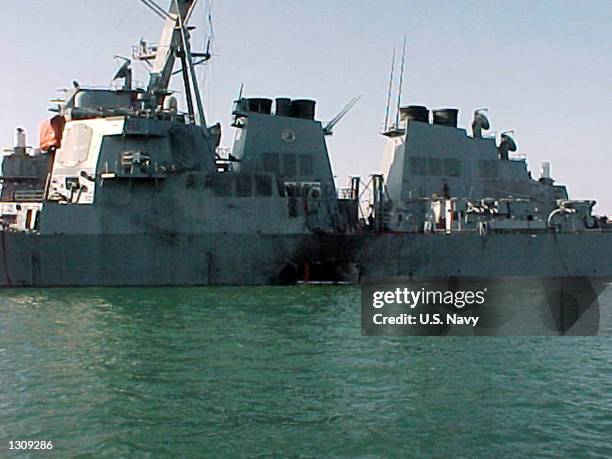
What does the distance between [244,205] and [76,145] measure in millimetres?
6004

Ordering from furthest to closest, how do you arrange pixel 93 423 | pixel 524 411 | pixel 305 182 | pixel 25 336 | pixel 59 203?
pixel 305 182, pixel 59 203, pixel 25 336, pixel 524 411, pixel 93 423

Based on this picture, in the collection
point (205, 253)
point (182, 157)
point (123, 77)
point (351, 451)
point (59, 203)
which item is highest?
point (123, 77)

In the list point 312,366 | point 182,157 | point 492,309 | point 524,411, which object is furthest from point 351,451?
point 182,157

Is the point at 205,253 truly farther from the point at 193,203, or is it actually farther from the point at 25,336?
the point at 25,336

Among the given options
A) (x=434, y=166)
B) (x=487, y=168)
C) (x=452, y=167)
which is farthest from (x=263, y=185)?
(x=487, y=168)

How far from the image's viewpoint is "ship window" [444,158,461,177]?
98.2 ft

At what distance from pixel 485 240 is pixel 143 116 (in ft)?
43.3

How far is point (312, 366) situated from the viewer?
521 inches

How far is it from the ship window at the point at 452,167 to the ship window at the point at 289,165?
22.3 feet

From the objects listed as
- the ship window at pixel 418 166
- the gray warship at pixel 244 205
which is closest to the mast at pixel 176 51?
the gray warship at pixel 244 205

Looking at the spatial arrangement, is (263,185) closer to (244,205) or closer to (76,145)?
(244,205)

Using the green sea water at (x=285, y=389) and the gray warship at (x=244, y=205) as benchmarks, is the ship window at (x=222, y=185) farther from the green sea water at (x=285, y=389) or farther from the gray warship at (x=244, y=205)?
the green sea water at (x=285, y=389)

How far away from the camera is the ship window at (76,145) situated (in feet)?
79.4

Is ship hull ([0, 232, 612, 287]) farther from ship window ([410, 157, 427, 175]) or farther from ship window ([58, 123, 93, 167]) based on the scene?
ship window ([410, 157, 427, 175])
